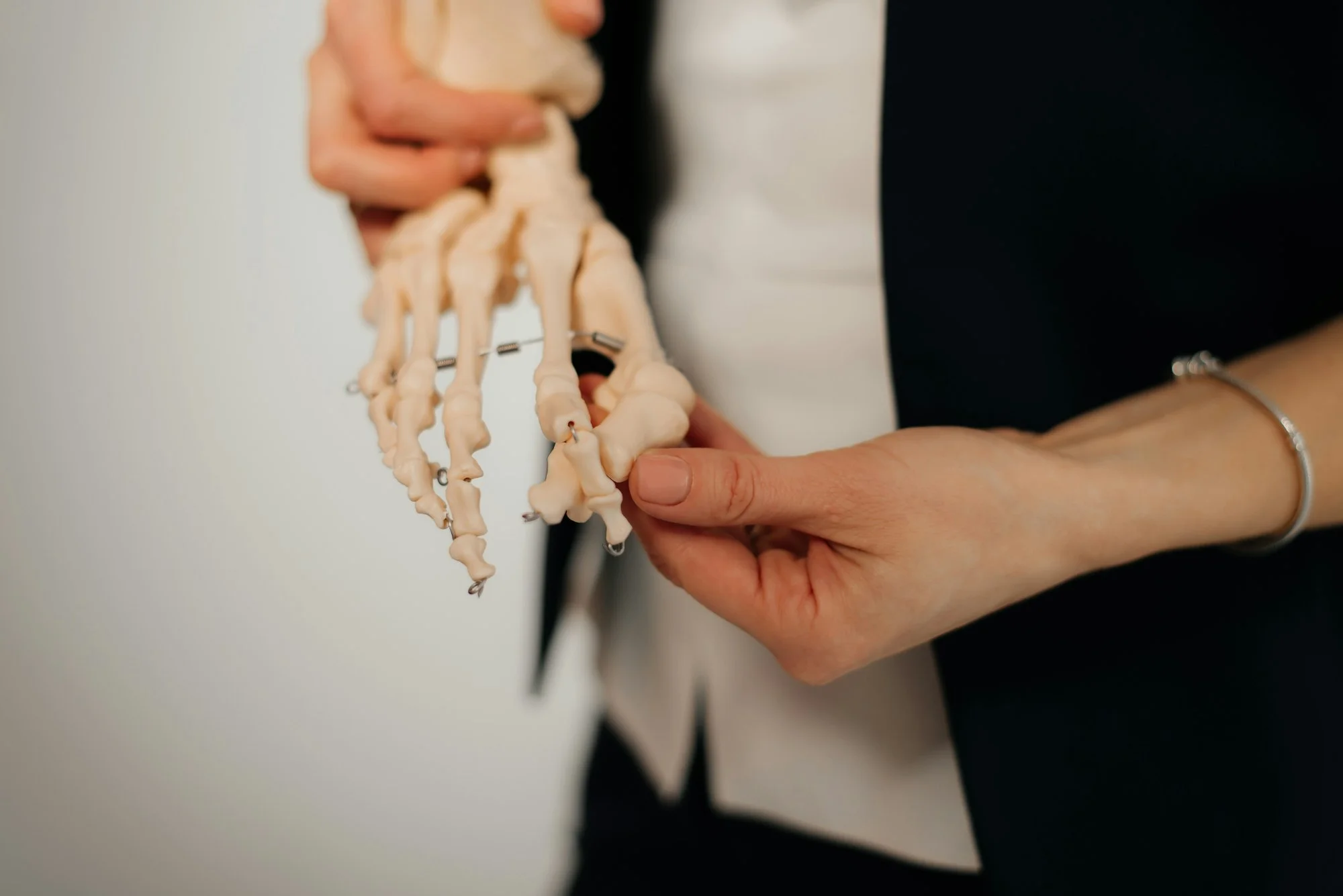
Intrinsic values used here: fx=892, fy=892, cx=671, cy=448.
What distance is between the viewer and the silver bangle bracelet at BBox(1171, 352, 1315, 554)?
1.48 feet

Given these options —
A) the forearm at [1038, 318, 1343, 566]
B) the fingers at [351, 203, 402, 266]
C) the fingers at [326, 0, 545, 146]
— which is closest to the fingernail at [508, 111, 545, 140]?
the fingers at [326, 0, 545, 146]

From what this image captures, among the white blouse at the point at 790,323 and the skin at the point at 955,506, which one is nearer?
the skin at the point at 955,506

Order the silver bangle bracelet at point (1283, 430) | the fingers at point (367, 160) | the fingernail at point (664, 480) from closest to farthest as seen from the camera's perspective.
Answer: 1. the fingernail at point (664, 480)
2. the silver bangle bracelet at point (1283, 430)
3. the fingers at point (367, 160)

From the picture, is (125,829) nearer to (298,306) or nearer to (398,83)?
(298,306)

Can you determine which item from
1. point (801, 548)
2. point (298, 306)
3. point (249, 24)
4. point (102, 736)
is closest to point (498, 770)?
point (102, 736)

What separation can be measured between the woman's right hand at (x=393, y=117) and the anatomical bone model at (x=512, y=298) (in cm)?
2

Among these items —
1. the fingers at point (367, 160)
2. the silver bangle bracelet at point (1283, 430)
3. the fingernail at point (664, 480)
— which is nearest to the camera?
the fingernail at point (664, 480)

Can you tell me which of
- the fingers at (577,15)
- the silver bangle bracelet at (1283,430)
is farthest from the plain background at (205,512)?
the silver bangle bracelet at (1283,430)

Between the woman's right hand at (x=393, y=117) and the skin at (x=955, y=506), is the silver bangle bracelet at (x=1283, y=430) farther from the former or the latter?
the woman's right hand at (x=393, y=117)

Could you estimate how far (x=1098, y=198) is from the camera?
1.58ft

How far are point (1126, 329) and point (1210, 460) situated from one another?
3.7 inches

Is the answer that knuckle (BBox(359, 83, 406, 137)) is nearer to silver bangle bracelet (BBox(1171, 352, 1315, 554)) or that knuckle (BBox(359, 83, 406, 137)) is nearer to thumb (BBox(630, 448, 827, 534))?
thumb (BBox(630, 448, 827, 534))

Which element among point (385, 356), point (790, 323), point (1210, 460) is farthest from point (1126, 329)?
point (385, 356)

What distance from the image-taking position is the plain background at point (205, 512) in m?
0.73
